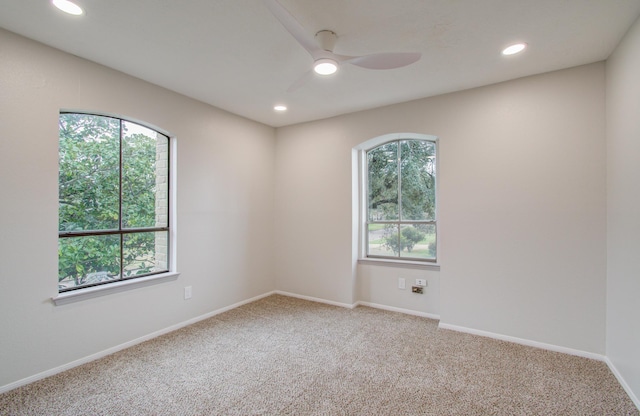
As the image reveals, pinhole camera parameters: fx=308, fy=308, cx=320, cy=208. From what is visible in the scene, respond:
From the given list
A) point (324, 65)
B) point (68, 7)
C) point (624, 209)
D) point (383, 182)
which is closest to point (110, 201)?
point (68, 7)

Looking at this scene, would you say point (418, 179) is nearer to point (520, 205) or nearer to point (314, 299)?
point (520, 205)

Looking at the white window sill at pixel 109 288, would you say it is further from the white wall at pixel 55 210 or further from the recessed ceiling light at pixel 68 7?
the recessed ceiling light at pixel 68 7

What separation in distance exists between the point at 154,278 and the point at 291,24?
2715 millimetres

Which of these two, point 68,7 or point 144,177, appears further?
point 144,177

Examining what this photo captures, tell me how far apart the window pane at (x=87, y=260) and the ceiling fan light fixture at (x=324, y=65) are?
2407 millimetres

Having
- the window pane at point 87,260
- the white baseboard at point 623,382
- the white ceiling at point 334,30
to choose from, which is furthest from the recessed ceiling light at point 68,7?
the white baseboard at point 623,382

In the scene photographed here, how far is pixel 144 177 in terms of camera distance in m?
3.19

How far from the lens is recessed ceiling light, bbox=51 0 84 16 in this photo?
1.90 metres

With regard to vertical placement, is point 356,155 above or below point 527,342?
above

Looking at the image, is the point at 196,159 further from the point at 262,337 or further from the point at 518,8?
the point at 518,8

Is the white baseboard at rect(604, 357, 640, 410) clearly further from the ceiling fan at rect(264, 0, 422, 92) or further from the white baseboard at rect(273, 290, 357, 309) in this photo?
the ceiling fan at rect(264, 0, 422, 92)

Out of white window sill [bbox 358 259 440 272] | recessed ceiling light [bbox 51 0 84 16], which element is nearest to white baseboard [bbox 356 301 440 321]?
white window sill [bbox 358 259 440 272]

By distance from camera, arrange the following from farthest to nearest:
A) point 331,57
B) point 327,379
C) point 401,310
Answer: point 401,310, point 327,379, point 331,57

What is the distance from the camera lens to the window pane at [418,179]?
384cm
